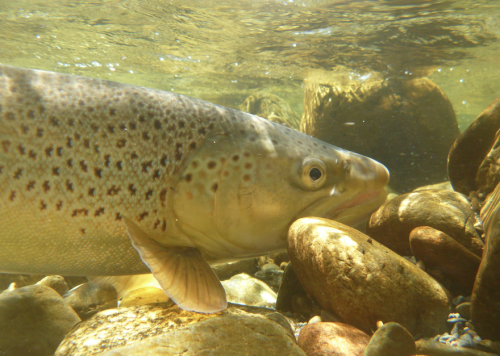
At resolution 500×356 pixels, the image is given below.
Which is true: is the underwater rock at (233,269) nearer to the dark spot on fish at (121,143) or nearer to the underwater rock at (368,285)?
the underwater rock at (368,285)

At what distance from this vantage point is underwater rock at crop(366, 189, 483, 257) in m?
2.51

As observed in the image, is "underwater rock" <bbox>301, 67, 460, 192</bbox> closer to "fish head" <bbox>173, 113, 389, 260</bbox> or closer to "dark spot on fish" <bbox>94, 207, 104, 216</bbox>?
"fish head" <bbox>173, 113, 389, 260</bbox>

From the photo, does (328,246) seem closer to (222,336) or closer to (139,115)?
(222,336)

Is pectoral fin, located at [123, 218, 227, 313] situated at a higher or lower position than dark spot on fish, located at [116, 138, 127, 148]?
lower

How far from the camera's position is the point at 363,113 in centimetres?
828

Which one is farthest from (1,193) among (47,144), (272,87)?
(272,87)

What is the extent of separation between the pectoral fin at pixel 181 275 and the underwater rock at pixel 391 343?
832mm

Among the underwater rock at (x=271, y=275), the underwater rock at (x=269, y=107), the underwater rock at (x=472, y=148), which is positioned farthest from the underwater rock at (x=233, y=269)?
the underwater rock at (x=269, y=107)

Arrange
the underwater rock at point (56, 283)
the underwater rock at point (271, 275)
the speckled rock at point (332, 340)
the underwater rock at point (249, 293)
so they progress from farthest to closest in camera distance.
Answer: the underwater rock at point (271, 275) < the underwater rock at point (56, 283) < the underwater rock at point (249, 293) < the speckled rock at point (332, 340)

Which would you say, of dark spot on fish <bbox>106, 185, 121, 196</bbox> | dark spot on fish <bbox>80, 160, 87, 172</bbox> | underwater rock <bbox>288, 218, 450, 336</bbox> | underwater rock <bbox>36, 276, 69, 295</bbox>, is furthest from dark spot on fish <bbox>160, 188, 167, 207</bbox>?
underwater rock <bbox>36, 276, 69, 295</bbox>

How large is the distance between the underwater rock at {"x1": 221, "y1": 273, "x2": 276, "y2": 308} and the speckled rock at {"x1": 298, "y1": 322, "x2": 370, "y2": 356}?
1006mm

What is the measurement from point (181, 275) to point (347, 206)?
1392 millimetres

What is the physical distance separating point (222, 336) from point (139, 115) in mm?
1597

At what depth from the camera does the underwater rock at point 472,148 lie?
11.2 ft
